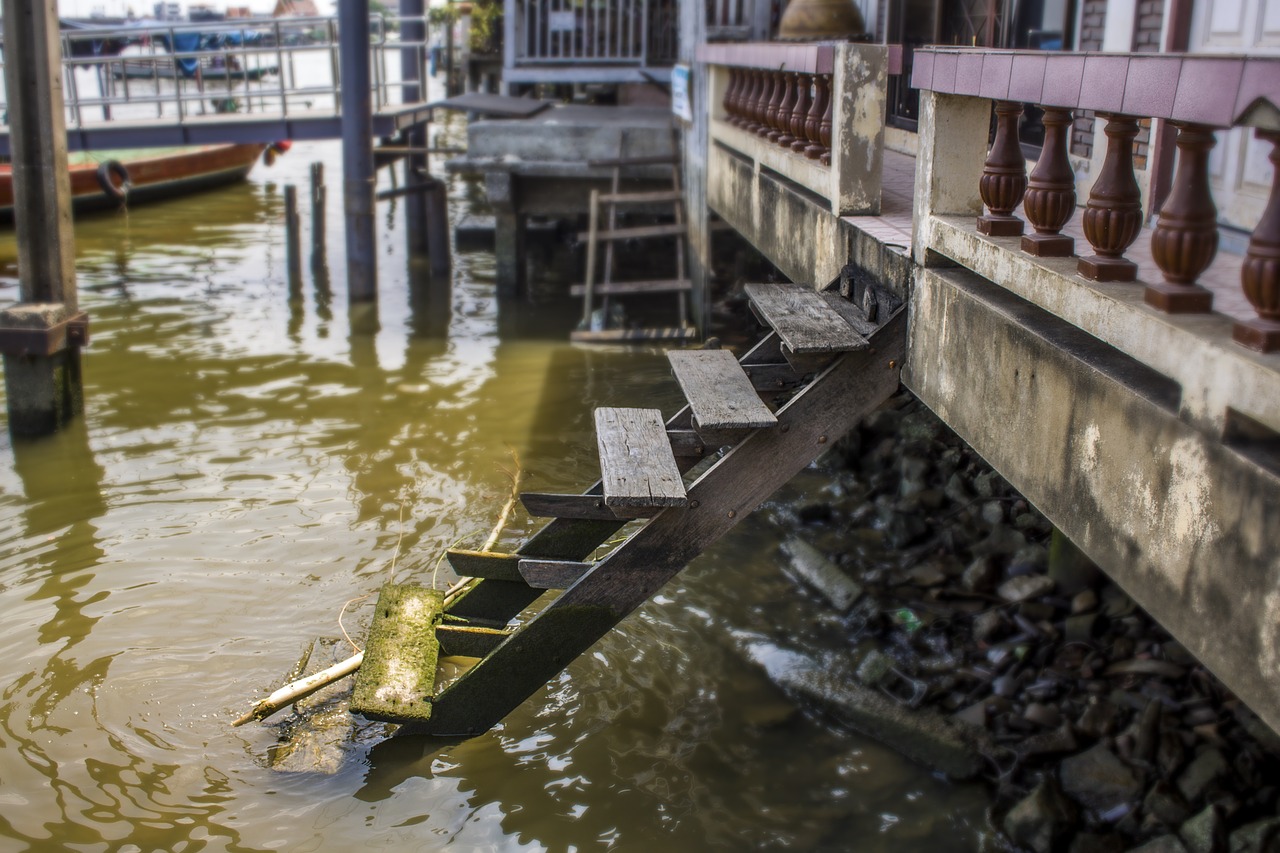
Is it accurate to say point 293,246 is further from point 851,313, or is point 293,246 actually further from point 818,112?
point 851,313

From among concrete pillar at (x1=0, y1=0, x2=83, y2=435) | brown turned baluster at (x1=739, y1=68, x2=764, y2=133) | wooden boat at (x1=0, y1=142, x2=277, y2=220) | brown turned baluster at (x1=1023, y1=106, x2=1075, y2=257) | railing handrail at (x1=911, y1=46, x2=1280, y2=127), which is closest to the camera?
railing handrail at (x1=911, y1=46, x2=1280, y2=127)

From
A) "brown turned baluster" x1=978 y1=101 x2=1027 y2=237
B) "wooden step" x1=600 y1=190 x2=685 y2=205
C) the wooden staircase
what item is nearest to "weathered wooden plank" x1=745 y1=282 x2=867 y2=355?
the wooden staircase

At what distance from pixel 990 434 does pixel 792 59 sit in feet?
9.88

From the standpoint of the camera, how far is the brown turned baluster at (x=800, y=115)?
6.17 meters

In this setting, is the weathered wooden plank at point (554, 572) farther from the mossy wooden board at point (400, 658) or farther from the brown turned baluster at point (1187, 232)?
the brown turned baluster at point (1187, 232)

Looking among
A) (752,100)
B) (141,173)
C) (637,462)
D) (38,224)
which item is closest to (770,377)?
(637,462)

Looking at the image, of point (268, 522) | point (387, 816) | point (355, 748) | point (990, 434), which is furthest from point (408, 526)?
point (990, 434)

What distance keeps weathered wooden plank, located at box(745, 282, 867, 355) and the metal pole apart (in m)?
7.70

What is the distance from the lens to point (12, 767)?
4734 millimetres

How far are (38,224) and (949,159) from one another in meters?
6.59

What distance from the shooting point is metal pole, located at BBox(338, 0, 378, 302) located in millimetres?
11719

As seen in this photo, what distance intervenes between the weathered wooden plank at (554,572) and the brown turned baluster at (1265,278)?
2.53 metres

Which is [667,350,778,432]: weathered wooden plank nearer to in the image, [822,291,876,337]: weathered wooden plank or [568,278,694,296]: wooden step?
[822,291,876,337]: weathered wooden plank

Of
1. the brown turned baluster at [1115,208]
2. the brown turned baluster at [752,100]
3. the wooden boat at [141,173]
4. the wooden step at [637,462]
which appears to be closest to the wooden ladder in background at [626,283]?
the brown turned baluster at [752,100]
